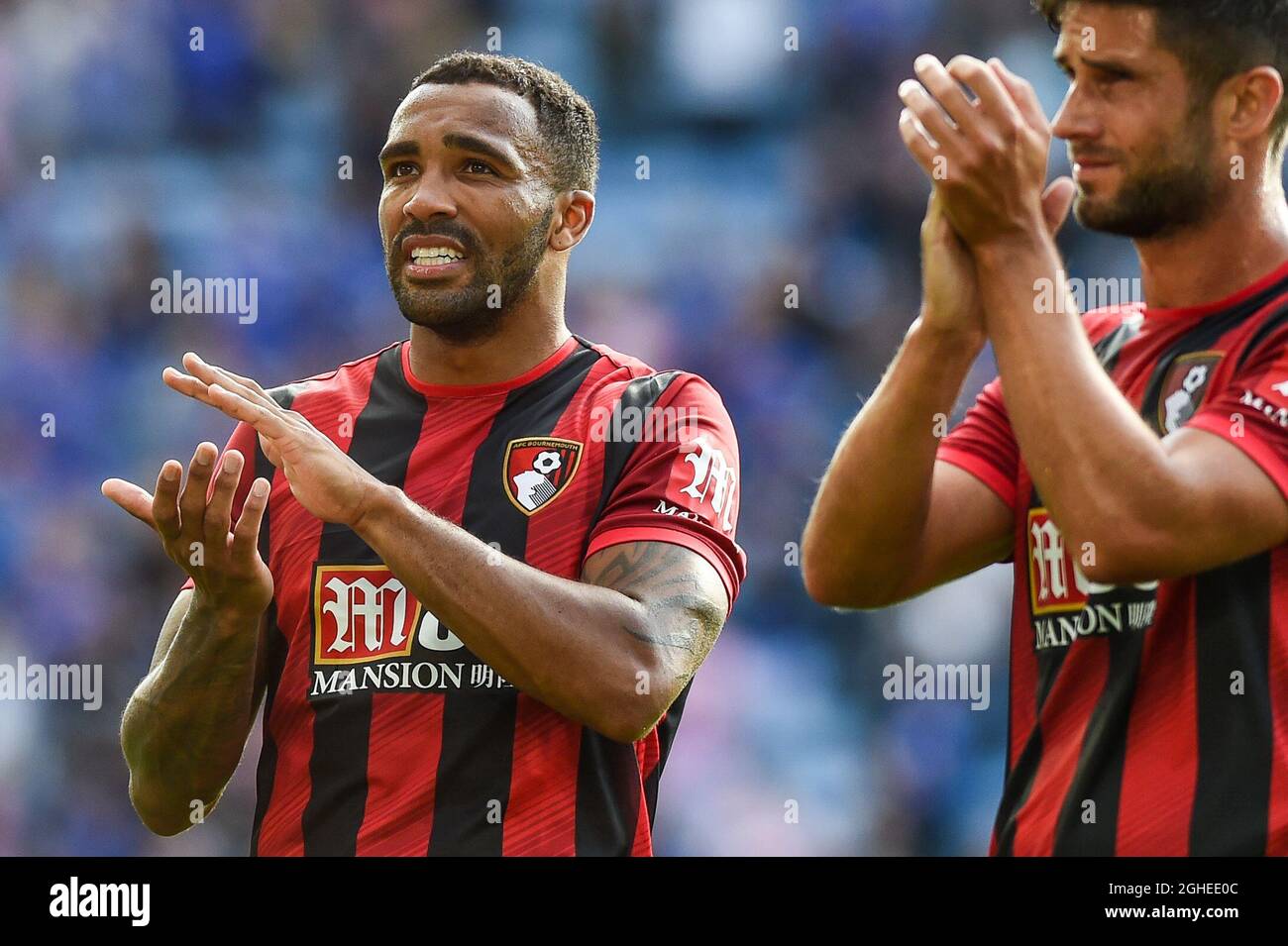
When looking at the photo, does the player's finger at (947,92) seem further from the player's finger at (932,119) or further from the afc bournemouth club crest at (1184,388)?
the afc bournemouth club crest at (1184,388)

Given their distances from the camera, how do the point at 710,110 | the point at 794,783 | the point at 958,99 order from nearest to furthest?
the point at 958,99 → the point at 794,783 → the point at 710,110

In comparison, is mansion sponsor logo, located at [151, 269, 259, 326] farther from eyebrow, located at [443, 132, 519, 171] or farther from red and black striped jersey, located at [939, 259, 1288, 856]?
red and black striped jersey, located at [939, 259, 1288, 856]

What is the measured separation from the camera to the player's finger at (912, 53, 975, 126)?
2180 millimetres

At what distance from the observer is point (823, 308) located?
6469 mm

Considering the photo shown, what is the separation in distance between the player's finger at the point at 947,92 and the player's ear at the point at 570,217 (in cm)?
123

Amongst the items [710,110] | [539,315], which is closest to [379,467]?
[539,315]

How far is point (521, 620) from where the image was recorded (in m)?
2.66

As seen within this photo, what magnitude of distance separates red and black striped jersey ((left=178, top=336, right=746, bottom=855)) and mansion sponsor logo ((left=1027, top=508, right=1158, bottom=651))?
63 cm

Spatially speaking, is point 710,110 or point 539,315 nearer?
point 539,315

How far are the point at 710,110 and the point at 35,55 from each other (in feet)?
9.28

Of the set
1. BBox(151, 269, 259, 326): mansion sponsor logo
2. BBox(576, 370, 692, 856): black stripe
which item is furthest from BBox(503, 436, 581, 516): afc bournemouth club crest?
BBox(151, 269, 259, 326): mansion sponsor logo

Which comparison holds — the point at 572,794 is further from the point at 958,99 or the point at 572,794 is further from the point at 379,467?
the point at 958,99

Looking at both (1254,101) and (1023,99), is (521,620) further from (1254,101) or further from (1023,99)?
(1254,101)
